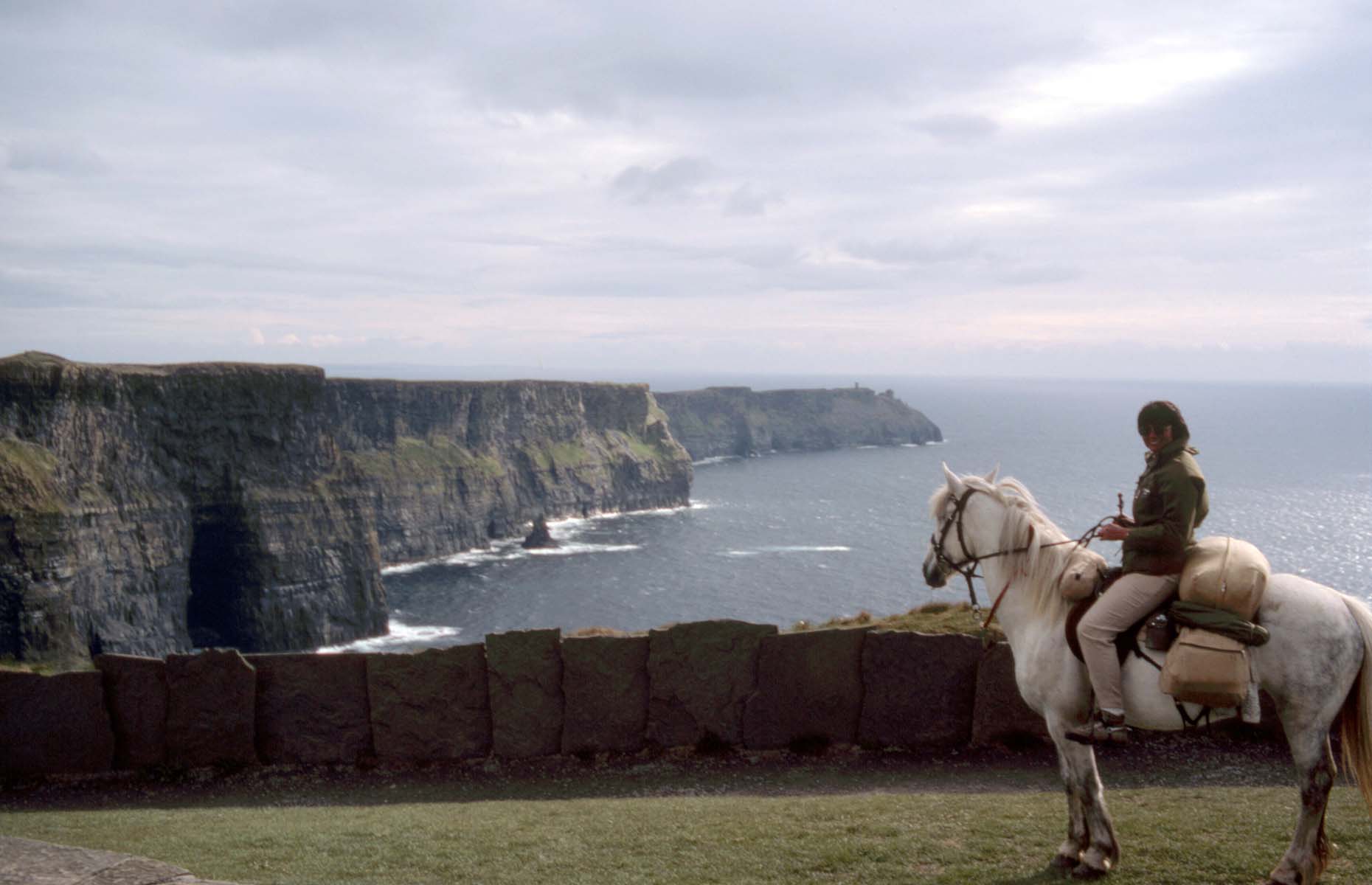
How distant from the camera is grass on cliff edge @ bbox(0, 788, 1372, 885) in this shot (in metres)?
8.68

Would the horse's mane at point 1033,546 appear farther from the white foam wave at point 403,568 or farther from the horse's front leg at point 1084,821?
the white foam wave at point 403,568

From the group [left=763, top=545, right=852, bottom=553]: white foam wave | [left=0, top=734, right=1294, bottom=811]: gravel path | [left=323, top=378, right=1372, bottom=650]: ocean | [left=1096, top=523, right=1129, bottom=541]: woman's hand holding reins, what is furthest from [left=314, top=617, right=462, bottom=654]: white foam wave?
[left=1096, top=523, right=1129, bottom=541]: woman's hand holding reins

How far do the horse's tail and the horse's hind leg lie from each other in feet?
0.76

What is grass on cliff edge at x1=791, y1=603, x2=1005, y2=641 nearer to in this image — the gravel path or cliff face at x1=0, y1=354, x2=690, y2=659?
the gravel path

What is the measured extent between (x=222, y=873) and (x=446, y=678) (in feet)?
20.9

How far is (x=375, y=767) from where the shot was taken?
15469mm

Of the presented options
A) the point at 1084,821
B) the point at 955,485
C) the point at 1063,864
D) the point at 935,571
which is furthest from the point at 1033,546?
the point at 1063,864

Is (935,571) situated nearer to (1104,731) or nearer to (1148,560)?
(1148,560)

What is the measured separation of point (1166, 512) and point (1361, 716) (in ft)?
6.73

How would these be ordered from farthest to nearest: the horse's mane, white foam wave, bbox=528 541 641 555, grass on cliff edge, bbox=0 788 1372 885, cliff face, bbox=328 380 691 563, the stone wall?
white foam wave, bbox=528 541 641 555 → cliff face, bbox=328 380 691 563 → the stone wall → the horse's mane → grass on cliff edge, bbox=0 788 1372 885

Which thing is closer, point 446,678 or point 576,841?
point 576,841

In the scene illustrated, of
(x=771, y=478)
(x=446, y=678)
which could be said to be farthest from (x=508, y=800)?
(x=771, y=478)

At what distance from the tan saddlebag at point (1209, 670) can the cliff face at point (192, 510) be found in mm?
59654

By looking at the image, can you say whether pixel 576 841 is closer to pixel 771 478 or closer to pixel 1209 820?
pixel 1209 820
